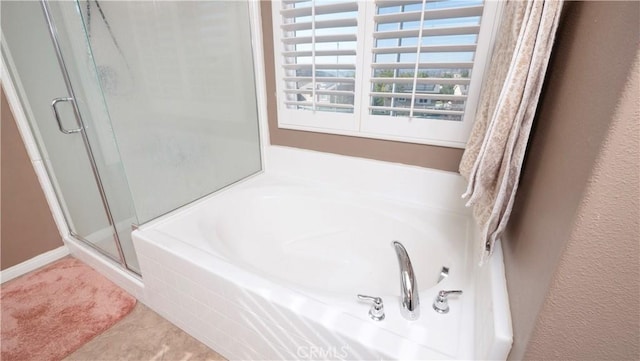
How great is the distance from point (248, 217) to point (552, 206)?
1.55 m

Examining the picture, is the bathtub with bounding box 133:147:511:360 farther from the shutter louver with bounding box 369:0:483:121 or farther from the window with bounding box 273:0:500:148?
the shutter louver with bounding box 369:0:483:121

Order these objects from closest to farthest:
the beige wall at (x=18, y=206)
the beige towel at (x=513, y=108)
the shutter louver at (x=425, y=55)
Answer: the beige towel at (x=513, y=108)
the shutter louver at (x=425, y=55)
the beige wall at (x=18, y=206)

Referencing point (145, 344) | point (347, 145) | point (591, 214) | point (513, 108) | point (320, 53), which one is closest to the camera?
point (591, 214)

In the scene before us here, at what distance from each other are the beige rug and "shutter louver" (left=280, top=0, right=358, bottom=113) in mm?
1634

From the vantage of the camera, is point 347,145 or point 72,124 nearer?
point 72,124

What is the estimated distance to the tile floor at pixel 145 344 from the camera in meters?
1.29

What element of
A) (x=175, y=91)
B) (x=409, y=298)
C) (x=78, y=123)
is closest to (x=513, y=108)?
(x=409, y=298)

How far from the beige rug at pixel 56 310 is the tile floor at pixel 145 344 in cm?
7

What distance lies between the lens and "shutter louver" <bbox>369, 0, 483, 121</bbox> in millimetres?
1266

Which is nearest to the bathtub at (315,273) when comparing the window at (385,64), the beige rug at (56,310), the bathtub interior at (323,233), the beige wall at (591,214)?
the bathtub interior at (323,233)

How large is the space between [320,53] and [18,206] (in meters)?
2.15

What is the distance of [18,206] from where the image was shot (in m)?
1.78

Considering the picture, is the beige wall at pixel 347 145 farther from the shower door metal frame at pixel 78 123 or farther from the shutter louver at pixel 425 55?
the shower door metal frame at pixel 78 123

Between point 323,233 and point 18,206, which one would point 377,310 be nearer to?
point 323,233
